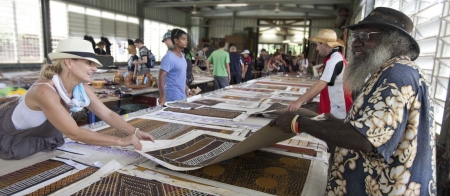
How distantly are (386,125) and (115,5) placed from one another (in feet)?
45.5

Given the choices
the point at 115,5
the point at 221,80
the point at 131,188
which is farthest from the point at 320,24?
the point at 131,188

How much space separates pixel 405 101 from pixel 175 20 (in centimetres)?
1731

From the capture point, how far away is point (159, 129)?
6.42 ft

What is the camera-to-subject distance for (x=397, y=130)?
3.00 ft

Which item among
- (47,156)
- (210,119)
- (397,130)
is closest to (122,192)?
(47,156)

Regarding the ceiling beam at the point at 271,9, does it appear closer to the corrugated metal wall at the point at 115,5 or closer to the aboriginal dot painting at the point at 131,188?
the corrugated metal wall at the point at 115,5

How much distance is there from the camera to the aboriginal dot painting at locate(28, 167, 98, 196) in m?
1.10

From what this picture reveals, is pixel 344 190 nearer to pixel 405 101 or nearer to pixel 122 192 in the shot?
pixel 405 101

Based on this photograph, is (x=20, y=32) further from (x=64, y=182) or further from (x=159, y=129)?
(x=64, y=182)

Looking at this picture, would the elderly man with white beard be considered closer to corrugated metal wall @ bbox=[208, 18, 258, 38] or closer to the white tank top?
the white tank top

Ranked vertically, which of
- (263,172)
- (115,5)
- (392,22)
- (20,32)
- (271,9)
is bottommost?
(263,172)

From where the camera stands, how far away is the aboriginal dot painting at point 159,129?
1.83 meters

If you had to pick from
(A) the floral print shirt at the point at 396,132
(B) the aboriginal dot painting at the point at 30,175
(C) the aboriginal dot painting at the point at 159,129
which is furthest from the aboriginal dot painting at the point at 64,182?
(A) the floral print shirt at the point at 396,132

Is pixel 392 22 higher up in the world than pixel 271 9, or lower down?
lower down
